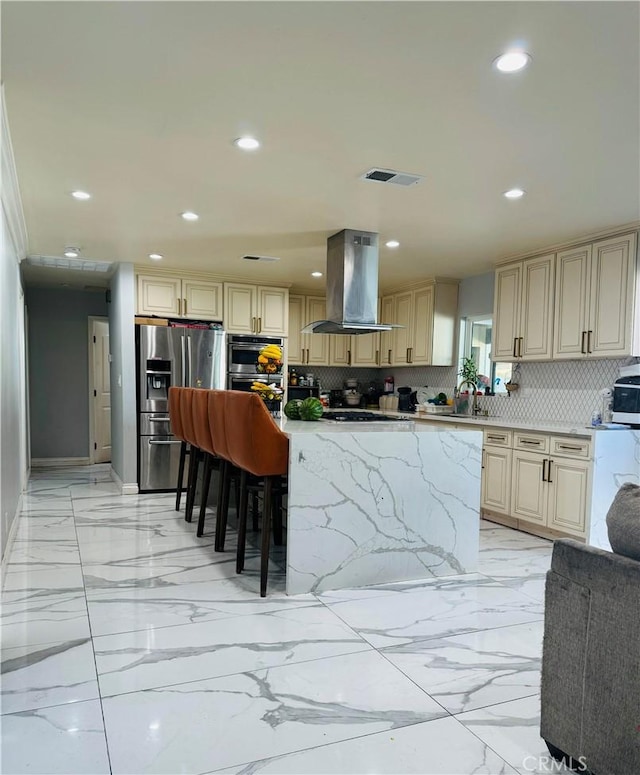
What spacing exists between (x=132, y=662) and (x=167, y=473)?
3.56m

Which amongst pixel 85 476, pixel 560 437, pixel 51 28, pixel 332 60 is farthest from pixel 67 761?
pixel 85 476

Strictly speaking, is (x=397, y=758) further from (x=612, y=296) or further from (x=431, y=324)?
(x=431, y=324)

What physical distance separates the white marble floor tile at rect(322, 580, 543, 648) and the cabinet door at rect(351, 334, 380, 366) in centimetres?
430

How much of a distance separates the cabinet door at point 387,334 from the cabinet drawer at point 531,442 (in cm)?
264

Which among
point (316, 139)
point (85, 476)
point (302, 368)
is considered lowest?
point (85, 476)

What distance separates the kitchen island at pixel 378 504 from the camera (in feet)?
9.84

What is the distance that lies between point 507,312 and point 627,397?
1374 mm

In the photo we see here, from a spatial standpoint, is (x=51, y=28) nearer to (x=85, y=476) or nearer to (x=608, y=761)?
(x=608, y=761)

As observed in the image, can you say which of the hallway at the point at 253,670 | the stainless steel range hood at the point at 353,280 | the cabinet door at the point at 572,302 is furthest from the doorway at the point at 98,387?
the cabinet door at the point at 572,302

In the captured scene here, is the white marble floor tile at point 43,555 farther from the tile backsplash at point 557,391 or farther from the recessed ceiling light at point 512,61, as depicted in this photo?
the tile backsplash at point 557,391

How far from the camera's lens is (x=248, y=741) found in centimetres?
175

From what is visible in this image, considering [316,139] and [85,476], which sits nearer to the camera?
[316,139]

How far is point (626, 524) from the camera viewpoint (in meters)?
1.50
